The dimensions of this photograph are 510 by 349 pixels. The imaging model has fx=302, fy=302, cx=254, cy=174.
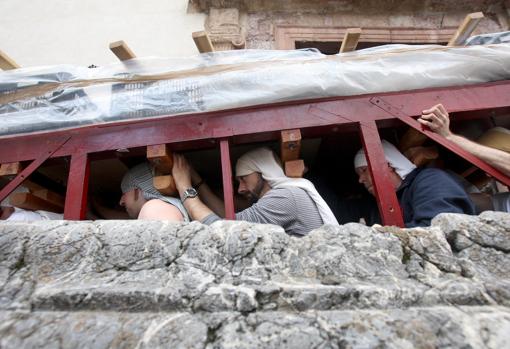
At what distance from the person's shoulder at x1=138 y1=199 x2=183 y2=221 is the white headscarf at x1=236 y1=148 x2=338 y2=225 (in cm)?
59

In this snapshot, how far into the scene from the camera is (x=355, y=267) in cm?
116

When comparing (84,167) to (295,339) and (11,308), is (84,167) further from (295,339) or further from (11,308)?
(295,339)

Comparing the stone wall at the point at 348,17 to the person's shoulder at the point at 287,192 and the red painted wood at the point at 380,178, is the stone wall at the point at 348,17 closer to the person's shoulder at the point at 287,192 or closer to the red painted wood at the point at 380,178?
the red painted wood at the point at 380,178

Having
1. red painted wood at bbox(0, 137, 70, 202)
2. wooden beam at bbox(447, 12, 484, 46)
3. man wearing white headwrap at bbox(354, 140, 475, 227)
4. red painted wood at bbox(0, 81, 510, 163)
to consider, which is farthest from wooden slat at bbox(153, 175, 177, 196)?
wooden beam at bbox(447, 12, 484, 46)

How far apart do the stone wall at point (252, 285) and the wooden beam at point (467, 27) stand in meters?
1.47

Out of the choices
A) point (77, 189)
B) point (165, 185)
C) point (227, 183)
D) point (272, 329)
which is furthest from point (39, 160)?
point (272, 329)

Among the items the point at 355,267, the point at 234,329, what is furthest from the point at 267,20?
the point at 234,329

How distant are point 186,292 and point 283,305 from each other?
350 millimetres

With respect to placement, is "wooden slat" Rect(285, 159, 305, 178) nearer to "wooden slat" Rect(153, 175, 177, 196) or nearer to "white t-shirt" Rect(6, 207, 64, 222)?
Result: "wooden slat" Rect(153, 175, 177, 196)

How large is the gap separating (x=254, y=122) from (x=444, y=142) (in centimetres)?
115

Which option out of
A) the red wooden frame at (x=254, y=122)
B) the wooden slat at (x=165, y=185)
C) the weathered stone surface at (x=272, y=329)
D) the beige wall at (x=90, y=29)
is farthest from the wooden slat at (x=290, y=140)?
the beige wall at (x=90, y=29)

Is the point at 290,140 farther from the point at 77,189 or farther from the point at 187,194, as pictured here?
the point at 77,189

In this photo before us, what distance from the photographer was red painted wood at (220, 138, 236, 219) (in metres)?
1.70

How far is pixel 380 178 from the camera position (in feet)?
5.62
